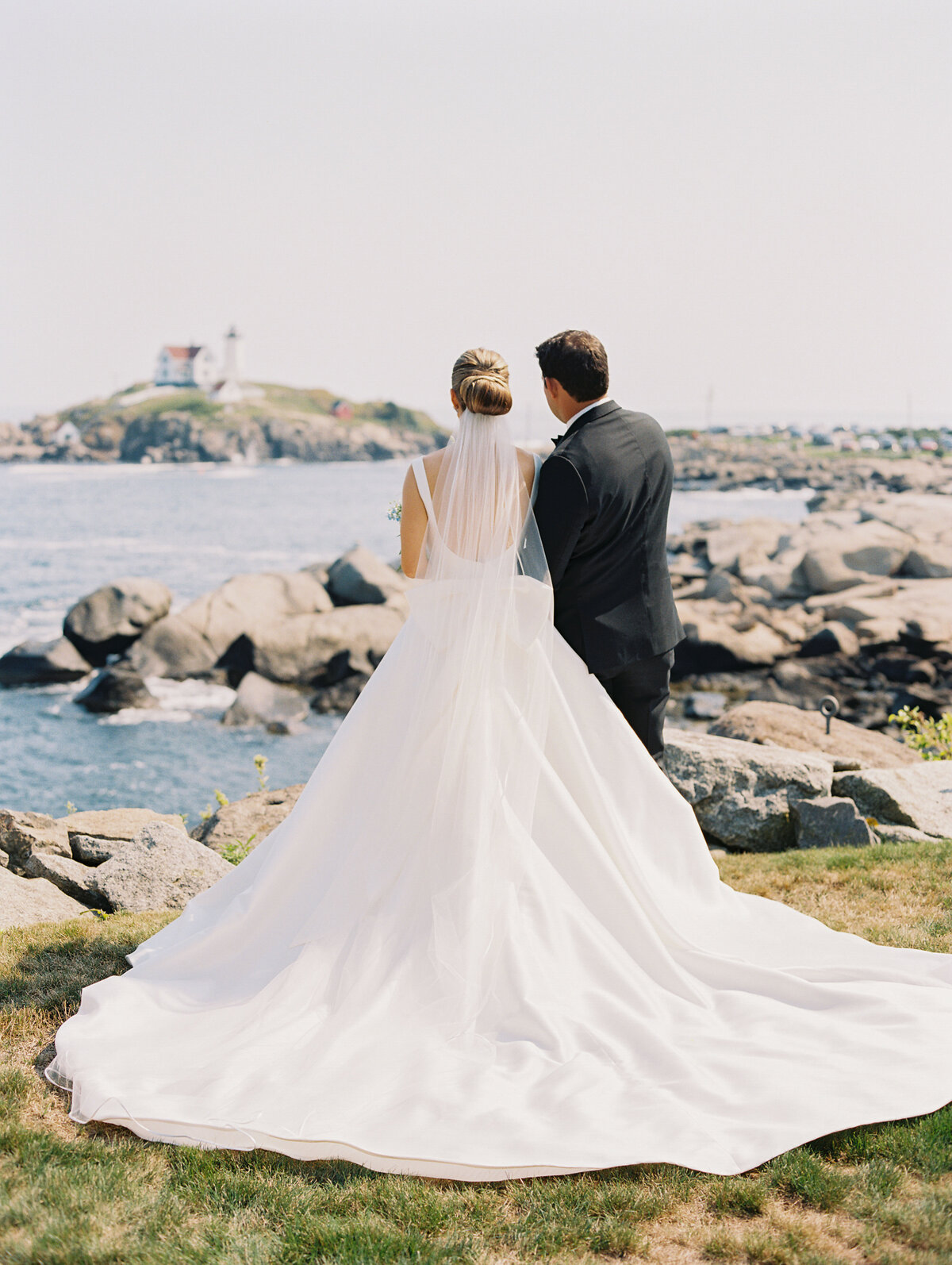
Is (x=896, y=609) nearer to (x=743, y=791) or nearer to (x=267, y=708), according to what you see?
(x=267, y=708)

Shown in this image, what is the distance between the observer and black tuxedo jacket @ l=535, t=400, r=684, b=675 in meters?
4.59

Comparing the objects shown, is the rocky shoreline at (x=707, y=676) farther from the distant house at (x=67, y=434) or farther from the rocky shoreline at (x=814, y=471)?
the distant house at (x=67, y=434)

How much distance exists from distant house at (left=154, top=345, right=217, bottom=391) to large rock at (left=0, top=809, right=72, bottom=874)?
14724 centimetres

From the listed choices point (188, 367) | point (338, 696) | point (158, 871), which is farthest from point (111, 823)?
point (188, 367)

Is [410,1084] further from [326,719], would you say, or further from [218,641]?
[218,641]

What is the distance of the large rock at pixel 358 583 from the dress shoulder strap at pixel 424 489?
812 inches

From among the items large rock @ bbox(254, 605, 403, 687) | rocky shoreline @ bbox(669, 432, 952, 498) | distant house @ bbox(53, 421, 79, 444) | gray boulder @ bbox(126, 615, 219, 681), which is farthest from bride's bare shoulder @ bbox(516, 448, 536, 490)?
distant house @ bbox(53, 421, 79, 444)

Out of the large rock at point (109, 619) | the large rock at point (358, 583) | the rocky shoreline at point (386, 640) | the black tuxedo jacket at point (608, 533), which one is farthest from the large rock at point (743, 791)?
the large rock at point (109, 619)

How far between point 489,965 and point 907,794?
16.3ft

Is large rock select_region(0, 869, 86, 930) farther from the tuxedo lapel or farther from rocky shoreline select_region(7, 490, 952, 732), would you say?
rocky shoreline select_region(7, 490, 952, 732)

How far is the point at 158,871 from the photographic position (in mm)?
6449

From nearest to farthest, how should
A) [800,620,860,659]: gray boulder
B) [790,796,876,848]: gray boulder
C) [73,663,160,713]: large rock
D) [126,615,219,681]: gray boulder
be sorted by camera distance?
[790,796,876,848]: gray boulder
[73,663,160,713]: large rock
[800,620,860,659]: gray boulder
[126,615,219,681]: gray boulder

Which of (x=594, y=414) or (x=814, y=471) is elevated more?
(x=594, y=414)

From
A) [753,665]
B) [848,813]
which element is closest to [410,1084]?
[848,813]
